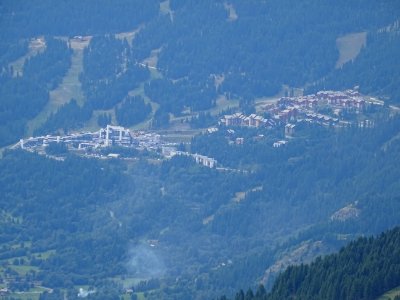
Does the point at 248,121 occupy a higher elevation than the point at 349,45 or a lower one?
lower

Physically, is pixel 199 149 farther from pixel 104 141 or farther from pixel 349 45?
pixel 349 45

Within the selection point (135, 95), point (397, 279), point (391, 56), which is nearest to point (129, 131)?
point (135, 95)

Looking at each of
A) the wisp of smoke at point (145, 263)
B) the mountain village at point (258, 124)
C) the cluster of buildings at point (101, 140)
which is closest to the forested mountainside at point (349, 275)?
the wisp of smoke at point (145, 263)

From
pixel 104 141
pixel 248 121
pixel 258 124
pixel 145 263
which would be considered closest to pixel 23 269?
pixel 145 263

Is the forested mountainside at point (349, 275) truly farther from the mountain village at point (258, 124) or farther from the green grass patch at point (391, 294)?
the mountain village at point (258, 124)

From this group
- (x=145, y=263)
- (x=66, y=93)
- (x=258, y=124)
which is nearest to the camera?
(x=145, y=263)

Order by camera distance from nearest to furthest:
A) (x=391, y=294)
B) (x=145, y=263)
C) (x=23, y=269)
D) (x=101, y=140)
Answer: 1. (x=391, y=294)
2. (x=23, y=269)
3. (x=145, y=263)
4. (x=101, y=140)
